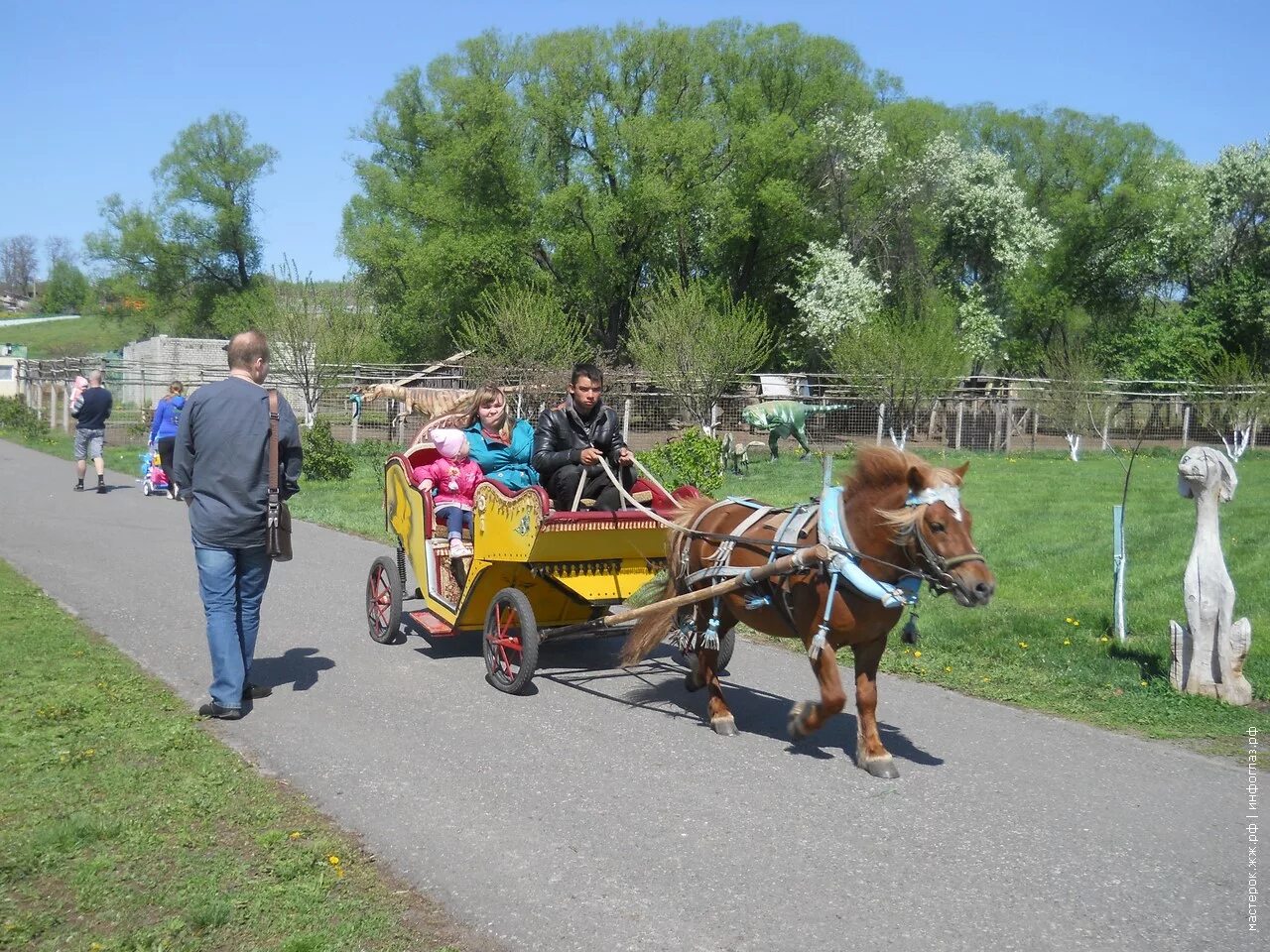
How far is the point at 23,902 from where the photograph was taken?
14.1 ft

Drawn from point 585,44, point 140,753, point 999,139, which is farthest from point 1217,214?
point 140,753

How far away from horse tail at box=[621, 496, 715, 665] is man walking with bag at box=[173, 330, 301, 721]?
7.28 ft

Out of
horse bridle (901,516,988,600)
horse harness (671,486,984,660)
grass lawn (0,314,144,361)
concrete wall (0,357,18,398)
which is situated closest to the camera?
horse bridle (901,516,988,600)

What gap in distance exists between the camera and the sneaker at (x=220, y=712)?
678cm

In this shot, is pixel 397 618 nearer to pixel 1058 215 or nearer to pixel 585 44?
pixel 585 44

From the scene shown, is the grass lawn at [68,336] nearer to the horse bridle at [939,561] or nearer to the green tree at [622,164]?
the green tree at [622,164]

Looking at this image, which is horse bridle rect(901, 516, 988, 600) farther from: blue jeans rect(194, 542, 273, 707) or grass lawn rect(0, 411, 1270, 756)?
blue jeans rect(194, 542, 273, 707)

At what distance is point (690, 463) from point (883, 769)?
10.6m

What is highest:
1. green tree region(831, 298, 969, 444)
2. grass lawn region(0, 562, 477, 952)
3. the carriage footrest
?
green tree region(831, 298, 969, 444)

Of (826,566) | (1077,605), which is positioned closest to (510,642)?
(826,566)

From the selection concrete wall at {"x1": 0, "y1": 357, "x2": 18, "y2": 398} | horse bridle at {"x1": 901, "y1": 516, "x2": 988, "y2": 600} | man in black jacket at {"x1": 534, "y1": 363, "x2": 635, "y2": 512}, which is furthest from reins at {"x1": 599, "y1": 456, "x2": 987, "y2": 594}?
concrete wall at {"x1": 0, "y1": 357, "x2": 18, "y2": 398}

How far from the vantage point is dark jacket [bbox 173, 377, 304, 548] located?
666 cm

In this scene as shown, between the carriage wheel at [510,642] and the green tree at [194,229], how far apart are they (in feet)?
209

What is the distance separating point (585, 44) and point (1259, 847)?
145ft
